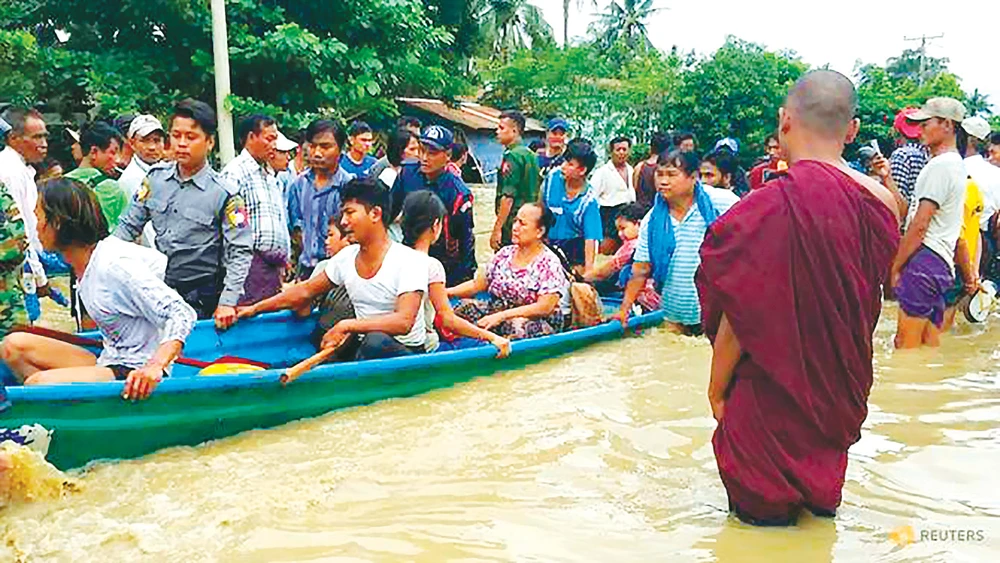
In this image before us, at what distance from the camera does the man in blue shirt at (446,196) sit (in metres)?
6.57

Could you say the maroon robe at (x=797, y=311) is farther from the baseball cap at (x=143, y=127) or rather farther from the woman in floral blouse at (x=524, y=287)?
the baseball cap at (x=143, y=127)

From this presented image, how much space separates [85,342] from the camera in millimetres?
4750

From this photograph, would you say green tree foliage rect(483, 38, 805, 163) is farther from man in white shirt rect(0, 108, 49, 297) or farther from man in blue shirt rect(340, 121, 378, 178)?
man in white shirt rect(0, 108, 49, 297)

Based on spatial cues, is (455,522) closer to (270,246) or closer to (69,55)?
(270,246)

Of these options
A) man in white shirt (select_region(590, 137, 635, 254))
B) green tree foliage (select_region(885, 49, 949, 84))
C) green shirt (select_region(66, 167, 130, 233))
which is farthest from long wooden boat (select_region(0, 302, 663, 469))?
green tree foliage (select_region(885, 49, 949, 84))

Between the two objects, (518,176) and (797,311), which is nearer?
(797,311)

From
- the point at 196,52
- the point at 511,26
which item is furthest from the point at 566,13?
the point at 196,52

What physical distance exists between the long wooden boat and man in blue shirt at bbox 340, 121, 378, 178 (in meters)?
2.03

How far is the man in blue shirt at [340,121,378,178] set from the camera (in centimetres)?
762

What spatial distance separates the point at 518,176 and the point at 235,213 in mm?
3238

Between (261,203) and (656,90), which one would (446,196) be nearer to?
(261,203)

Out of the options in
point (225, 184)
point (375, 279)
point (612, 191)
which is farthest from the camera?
point (612, 191)

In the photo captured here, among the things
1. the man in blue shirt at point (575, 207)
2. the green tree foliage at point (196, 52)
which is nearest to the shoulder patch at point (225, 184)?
the man in blue shirt at point (575, 207)

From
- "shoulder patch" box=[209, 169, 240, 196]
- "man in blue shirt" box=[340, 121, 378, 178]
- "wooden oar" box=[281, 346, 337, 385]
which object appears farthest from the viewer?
"man in blue shirt" box=[340, 121, 378, 178]
